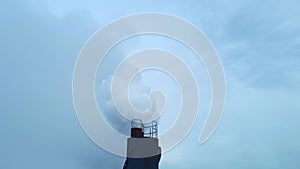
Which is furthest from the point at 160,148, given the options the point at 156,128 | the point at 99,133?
the point at 99,133

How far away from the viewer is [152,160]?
1950cm

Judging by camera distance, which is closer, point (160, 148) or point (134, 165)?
point (134, 165)

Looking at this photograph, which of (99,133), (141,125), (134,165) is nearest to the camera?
(134,165)

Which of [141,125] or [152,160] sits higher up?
[141,125]

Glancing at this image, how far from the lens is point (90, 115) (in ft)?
81.8

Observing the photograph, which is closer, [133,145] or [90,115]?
[133,145]

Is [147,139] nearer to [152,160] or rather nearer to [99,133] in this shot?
[152,160]

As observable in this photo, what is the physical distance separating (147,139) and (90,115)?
6.46 meters

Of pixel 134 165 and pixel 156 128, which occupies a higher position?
pixel 156 128

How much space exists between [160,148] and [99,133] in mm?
5448

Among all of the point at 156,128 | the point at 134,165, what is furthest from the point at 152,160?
the point at 156,128

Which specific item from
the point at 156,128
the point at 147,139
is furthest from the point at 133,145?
the point at 156,128

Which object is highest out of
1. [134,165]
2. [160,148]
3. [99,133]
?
[99,133]

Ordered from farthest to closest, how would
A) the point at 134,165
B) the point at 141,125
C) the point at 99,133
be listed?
the point at 99,133, the point at 141,125, the point at 134,165
